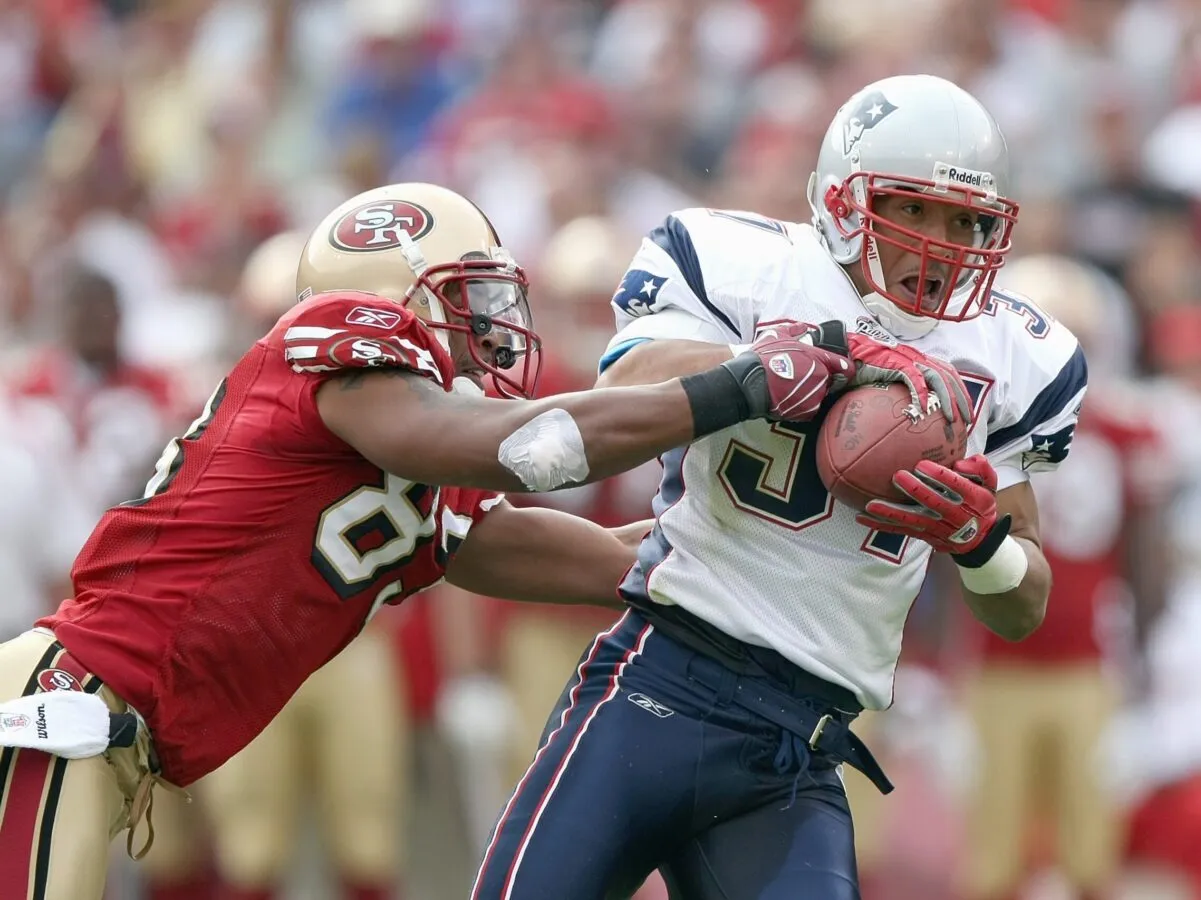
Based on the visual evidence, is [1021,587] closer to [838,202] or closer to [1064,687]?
[838,202]

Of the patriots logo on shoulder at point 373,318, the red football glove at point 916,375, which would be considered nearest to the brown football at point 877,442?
the red football glove at point 916,375

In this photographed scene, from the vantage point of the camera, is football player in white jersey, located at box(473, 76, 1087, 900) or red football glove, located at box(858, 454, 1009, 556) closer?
red football glove, located at box(858, 454, 1009, 556)

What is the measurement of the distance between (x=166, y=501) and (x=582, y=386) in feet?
11.8

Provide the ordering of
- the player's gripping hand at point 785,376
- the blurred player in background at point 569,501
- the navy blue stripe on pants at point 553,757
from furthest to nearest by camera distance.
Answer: the blurred player in background at point 569,501 < the navy blue stripe on pants at point 553,757 < the player's gripping hand at point 785,376

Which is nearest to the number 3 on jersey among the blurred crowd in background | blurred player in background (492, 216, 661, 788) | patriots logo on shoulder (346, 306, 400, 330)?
patriots logo on shoulder (346, 306, 400, 330)

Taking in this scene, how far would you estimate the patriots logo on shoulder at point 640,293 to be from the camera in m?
3.69

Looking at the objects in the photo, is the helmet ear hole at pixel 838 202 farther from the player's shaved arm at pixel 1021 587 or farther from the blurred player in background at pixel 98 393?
the blurred player in background at pixel 98 393

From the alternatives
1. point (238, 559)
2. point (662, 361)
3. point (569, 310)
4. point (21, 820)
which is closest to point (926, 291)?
point (662, 361)

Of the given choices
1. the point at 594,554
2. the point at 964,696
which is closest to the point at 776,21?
Answer: the point at 964,696

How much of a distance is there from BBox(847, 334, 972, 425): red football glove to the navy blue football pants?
0.57 m

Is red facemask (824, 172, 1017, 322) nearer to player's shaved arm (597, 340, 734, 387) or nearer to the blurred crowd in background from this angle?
player's shaved arm (597, 340, 734, 387)

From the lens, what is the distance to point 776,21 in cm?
971

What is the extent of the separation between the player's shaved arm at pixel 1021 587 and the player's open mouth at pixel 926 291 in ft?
1.39

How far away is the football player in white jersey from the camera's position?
11.6ft
